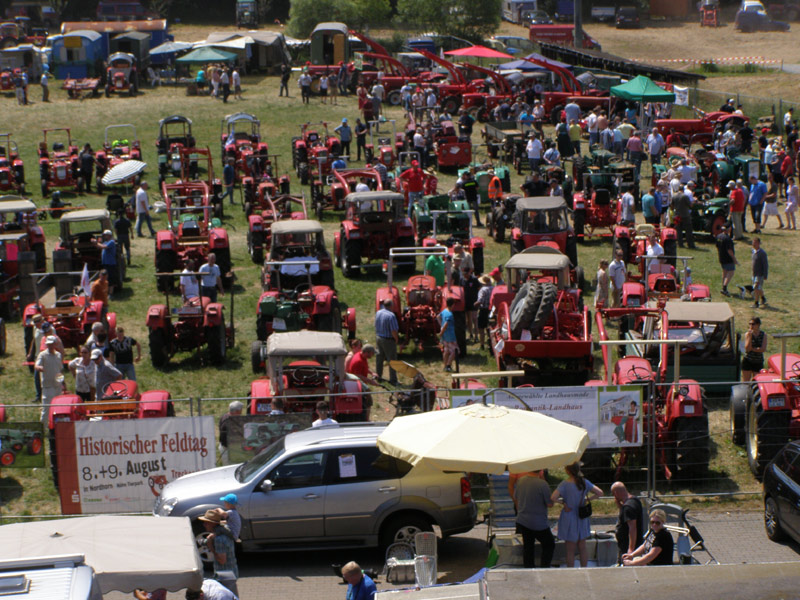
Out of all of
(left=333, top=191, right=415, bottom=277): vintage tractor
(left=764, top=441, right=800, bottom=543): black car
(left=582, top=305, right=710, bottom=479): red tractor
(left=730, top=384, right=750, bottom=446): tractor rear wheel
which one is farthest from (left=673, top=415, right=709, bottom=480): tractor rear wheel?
(left=333, top=191, right=415, bottom=277): vintage tractor

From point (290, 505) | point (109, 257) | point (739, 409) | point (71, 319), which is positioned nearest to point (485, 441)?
point (290, 505)

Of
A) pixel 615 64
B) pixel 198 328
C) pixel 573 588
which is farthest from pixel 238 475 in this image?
pixel 615 64

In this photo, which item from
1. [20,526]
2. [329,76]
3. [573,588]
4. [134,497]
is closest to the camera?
[573,588]

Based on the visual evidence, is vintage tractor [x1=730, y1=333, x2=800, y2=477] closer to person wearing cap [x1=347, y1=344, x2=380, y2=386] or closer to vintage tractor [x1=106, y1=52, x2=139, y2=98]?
person wearing cap [x1=347, y1=344, x2=380, y2=386]

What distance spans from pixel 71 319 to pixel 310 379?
5.51 meters

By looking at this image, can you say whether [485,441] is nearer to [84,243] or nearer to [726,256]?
[726,256]

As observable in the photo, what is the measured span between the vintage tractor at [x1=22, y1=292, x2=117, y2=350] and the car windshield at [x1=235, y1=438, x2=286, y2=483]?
6.55m

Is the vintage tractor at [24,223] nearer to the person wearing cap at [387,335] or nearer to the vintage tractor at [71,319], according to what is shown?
the vintage tractor at [71,319]

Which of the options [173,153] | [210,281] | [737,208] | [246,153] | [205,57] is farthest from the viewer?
[205,57]

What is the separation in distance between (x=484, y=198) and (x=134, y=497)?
18.0m

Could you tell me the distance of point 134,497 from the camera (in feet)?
39.3

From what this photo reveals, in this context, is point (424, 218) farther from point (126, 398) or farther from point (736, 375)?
point (126, 398)

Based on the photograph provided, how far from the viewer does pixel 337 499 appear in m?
10.7

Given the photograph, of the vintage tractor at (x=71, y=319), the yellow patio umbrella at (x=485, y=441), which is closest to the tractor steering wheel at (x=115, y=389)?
the vintage tractor at (x=71, y=319)
